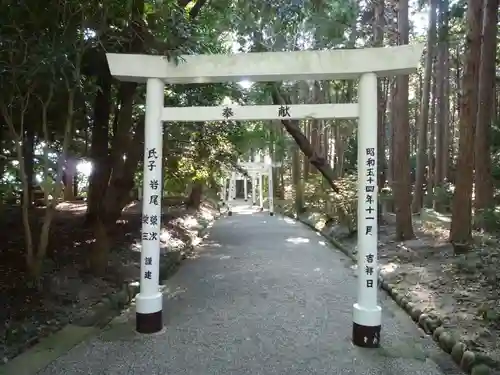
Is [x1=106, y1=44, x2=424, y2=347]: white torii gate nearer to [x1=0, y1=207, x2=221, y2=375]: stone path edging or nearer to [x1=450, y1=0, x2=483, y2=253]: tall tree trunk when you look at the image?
[x1=0, y1=207, x2=221, y2=375]: stone path edging

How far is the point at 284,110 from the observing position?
188 inches

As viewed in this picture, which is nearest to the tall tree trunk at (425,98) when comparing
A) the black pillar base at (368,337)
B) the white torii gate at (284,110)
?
the white torii gate at (284,110)

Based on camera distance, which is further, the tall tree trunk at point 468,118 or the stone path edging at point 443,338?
the tall tree trunk at point 468,118

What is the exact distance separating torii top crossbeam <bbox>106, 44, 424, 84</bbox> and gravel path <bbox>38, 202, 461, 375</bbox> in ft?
8.68

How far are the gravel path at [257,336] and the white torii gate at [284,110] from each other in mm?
322

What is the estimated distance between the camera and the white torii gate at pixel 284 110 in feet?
14.9

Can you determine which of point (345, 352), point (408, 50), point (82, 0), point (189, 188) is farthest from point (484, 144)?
point (189, 188)

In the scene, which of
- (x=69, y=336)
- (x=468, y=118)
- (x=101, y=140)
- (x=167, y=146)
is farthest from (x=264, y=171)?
(x=69, y=336)

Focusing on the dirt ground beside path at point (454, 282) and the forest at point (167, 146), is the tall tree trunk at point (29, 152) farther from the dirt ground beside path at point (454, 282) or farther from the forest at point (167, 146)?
the dirt ground beside path at point (454, 282)

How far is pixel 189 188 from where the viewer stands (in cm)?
2000

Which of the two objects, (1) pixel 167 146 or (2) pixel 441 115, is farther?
(2) pixel 441 115

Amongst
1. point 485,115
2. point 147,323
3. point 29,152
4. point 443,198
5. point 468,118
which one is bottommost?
point 147,323

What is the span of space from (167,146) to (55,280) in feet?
18.5

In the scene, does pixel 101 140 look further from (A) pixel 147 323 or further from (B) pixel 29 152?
(A) pixel 147 323
